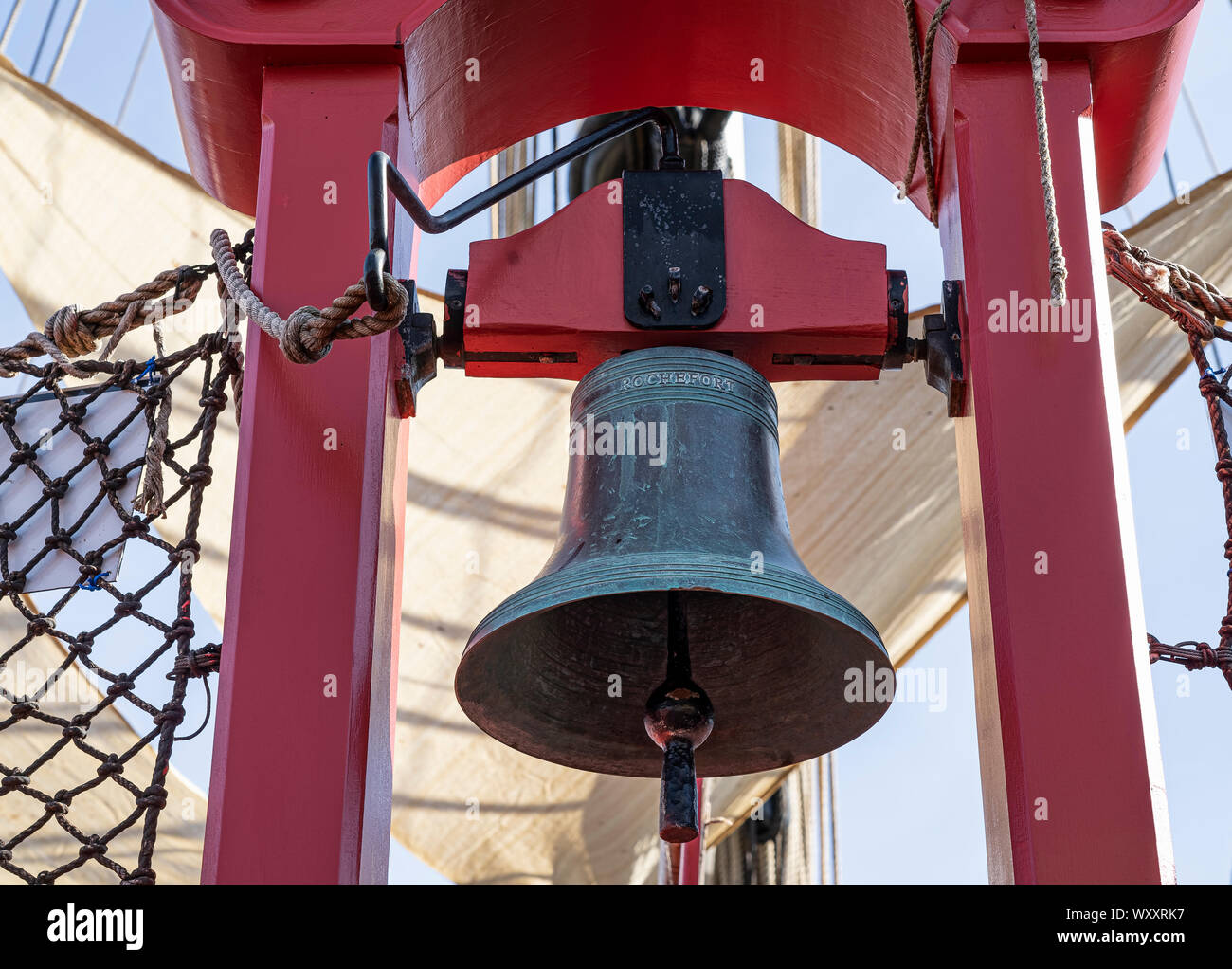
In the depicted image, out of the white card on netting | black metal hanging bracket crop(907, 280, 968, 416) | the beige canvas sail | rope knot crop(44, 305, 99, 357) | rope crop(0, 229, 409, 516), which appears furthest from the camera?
the beige canvas sail

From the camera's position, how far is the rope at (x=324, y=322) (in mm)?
1917

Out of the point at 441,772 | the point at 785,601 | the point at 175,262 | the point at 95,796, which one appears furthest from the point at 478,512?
the point at 785,601

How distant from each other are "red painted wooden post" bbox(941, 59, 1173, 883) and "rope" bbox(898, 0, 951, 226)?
0.05 metres

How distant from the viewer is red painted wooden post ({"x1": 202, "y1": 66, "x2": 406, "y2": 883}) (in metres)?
1.94

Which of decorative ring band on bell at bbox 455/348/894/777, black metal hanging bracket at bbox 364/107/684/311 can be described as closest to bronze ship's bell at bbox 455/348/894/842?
decorative ring band on bell at bbox 455/348/894/777

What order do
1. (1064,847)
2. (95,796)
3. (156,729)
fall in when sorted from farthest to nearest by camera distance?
(95,796) → (156,729) → (1064,847)

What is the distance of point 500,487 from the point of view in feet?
19.7

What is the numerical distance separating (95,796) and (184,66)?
187 inches

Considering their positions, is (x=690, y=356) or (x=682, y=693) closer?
(x=682, y=693)

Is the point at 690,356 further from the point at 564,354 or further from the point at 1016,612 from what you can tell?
the point at 1016,612

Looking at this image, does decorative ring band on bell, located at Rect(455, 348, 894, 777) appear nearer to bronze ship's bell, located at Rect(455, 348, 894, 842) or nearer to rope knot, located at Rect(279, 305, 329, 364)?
bronze ship's bell, located at Rect(455, 348, 894, 842)

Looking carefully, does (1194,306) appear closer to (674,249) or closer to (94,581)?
(674,249)

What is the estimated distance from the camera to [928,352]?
2299 millimetres

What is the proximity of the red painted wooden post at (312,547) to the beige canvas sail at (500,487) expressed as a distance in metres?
3.48
